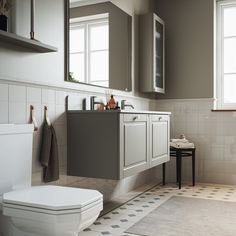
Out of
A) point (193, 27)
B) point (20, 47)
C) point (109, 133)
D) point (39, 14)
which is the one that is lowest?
point (109, 133)

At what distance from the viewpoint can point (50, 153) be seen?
255 centimetres

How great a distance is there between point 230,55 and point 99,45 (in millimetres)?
1954

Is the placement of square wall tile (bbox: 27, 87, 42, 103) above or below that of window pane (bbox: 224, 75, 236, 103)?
below

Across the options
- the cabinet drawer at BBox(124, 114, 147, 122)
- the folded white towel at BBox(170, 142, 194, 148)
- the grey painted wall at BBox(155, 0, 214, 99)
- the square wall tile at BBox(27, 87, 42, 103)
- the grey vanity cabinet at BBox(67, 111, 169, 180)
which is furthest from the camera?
the grey painted wall at BBox(155, 0, 214, 99)

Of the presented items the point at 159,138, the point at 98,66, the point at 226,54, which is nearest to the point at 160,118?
the point at 159,138

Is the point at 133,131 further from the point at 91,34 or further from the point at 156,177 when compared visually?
the point at 156,177

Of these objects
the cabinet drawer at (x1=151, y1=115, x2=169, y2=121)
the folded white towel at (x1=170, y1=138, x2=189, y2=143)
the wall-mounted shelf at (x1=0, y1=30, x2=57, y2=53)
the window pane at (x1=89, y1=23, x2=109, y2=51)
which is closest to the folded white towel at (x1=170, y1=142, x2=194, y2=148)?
the folded white towel at (x1=170, y1=138, x2=189, y2=143)

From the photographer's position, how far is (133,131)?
116 inches

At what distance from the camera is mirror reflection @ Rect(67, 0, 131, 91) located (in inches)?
116

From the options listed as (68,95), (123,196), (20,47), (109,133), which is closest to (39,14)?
(20,47)

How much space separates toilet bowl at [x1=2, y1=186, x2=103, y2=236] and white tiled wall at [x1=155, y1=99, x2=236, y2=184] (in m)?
2.74

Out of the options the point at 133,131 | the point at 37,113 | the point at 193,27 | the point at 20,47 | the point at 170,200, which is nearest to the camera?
the point at 20,47

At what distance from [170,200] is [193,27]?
2.28m

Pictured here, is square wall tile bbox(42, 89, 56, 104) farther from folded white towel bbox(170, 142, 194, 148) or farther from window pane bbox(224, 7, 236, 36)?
window pane bbox(224, 7, 236, 36)
